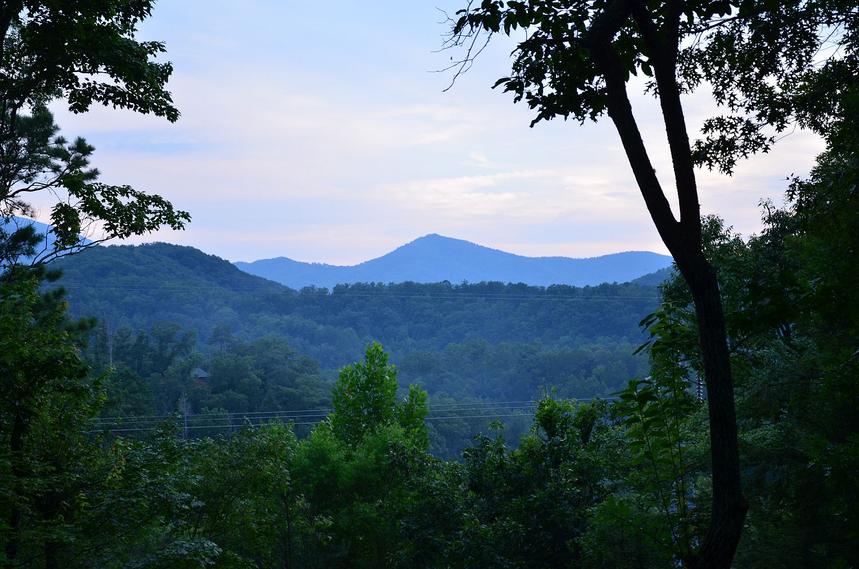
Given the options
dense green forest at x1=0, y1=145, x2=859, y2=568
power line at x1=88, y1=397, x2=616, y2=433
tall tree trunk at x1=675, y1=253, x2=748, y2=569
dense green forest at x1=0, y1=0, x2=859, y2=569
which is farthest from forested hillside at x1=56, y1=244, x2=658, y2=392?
tall tree trunk at x1=675, y1=253, x2=748, y2=569

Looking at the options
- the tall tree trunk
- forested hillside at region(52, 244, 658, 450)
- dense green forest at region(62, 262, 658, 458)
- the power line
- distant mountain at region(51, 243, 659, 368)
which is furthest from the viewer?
distant mountain at region(51, 243, 659, 368)

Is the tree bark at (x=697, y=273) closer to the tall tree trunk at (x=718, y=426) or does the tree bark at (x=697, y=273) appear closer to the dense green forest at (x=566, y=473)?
the tall tree trunk at (x=718, y=426)

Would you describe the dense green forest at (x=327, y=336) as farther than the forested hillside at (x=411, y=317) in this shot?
No

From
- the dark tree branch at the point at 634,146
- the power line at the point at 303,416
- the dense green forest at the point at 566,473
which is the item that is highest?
the dark tree branch at the point at 634,146

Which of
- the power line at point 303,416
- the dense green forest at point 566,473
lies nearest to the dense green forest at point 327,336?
the power line at point 303,416

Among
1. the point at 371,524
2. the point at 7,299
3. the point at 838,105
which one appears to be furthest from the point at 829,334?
the point at 371,524

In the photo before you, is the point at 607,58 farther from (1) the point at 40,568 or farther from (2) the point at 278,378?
(2) the point at 278,378

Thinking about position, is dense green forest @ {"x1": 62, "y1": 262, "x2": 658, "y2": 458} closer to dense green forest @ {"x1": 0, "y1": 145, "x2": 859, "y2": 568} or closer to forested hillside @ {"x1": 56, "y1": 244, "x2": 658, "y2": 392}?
forested hillside @ {"x1": 56, "y1": 244, "x2": 658, "y2": 392}

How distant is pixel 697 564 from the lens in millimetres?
4141

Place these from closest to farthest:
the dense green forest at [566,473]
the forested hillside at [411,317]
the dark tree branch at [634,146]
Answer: the dark tree branch at [634,146] < the dense green forest at [566,473] < the forested hillside at [411,317]

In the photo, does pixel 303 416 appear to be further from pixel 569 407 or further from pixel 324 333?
pixel 569 407

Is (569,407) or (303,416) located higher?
(569,407)

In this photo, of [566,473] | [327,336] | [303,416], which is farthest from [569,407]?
[327,336]

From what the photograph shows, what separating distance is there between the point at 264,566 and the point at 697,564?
14.9m
